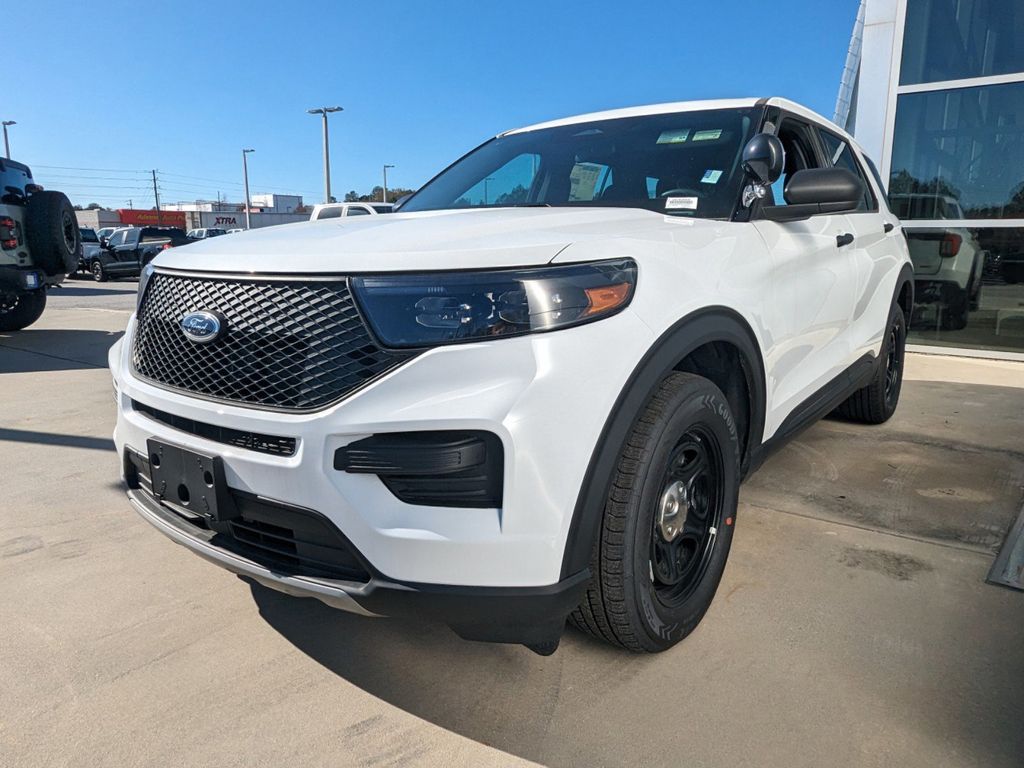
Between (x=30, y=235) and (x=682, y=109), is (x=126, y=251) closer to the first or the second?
(x=30, y=235)

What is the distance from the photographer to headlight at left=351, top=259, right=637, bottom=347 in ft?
5.37

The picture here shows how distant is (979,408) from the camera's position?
5.24 m

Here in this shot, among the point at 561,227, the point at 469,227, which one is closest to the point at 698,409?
the point at 561,227

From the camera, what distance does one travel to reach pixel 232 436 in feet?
6.06

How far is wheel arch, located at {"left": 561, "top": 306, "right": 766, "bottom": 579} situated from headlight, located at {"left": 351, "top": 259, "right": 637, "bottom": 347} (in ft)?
0.84

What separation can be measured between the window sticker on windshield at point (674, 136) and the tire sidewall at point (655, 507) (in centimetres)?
116

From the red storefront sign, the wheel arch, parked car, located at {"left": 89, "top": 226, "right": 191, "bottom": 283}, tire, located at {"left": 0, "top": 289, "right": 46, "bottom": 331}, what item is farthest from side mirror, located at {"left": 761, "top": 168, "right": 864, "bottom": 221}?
the red storefront sign

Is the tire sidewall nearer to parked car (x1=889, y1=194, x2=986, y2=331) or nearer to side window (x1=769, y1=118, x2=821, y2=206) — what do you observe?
side window (x1=769, y1=118, x2=821, y2=206)

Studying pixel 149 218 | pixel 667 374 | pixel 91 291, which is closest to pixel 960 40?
pixel 667 374

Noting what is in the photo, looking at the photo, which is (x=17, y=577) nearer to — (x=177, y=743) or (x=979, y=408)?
(x=177, y=743)

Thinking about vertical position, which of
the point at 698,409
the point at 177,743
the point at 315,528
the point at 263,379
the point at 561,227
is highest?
the point at 561,227

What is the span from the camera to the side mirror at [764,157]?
2.42 m

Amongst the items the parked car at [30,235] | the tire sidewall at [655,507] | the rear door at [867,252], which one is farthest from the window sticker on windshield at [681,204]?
the parked car at [30,235]

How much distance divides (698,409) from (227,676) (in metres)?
1.53
